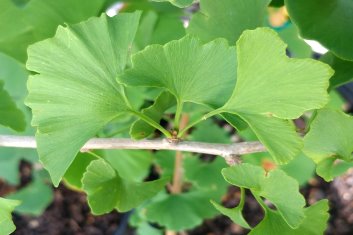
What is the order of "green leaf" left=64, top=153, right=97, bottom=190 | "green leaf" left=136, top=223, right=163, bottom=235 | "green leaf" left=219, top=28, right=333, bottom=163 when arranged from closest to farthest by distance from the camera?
"green leaf" left=219, top=28, right=333, bottom=163 < "green leaf" left=64, top=153, right=97, bottom=190 < "green leaf" left=136, top=223, right=163, bottom=235

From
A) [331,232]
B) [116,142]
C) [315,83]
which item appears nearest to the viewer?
[315,83]

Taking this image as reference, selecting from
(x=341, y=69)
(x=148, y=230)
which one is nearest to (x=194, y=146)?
(x=341, y=69)

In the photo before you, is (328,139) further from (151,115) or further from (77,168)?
(77,168)

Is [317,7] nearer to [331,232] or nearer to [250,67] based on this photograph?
[250,67]

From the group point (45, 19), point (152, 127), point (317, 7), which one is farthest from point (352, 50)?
point (45, 19)

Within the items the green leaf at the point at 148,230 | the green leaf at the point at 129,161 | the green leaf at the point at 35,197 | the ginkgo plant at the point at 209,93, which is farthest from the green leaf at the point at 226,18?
the green leaf at the point at 35,197

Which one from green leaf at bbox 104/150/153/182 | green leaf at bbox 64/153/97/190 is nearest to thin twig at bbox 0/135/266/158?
green leaf at bbox 64/153/97/190

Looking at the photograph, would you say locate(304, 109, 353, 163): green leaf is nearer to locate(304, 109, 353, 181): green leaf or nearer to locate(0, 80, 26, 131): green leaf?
locate(304, 109, 353, 181): green leaf
